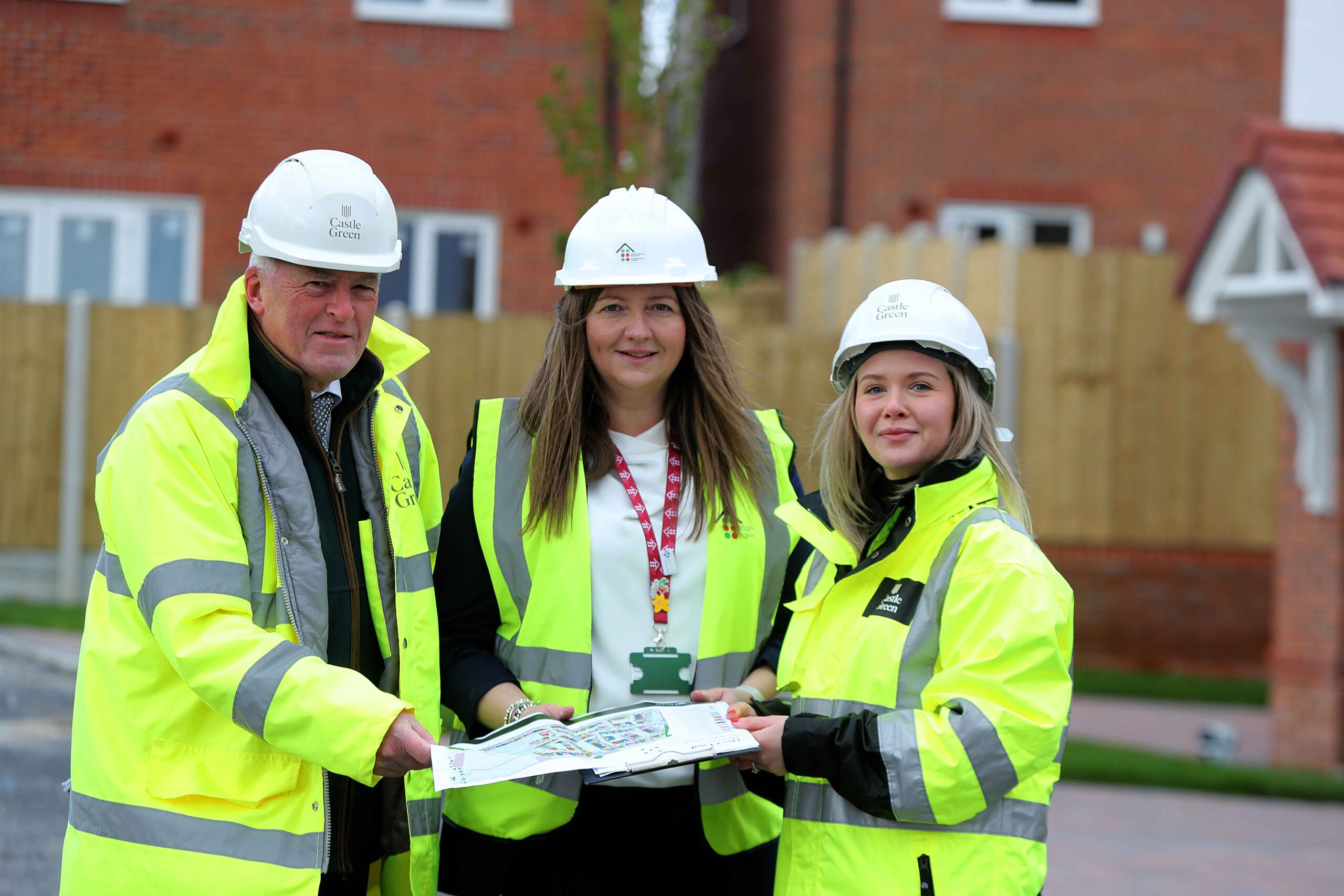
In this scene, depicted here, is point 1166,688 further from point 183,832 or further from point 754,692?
point 183,832

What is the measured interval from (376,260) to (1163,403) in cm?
1006

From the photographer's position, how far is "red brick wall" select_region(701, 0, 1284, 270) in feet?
47.1

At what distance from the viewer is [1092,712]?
10.9m

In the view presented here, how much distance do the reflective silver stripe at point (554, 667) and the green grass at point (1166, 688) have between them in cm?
876

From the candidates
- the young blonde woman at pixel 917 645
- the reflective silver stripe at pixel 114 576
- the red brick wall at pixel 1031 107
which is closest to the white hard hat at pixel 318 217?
the reflective silver stripe at pixel 114 576

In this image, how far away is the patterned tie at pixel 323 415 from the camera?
3.12m

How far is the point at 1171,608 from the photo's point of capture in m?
12.2

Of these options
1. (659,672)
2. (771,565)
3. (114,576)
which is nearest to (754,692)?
(659,672)

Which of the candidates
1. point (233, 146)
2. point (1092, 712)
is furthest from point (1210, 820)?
point (233, 146)

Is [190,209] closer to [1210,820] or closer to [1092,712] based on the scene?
[1092,712]

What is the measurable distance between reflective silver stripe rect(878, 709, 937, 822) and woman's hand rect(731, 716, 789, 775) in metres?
0.26

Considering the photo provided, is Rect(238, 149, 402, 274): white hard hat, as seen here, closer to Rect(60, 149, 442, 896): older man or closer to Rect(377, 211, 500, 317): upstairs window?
Rect(60, 149, 442, 896): older man

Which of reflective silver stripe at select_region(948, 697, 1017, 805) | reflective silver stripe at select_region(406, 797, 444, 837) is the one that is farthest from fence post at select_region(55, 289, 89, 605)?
reflective silver stripe at select_region(948, 697, 1017, 805)

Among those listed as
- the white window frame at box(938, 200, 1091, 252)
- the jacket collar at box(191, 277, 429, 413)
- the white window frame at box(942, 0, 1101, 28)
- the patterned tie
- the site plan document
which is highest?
the white window frame at box(942, 0, 1101, 28)
